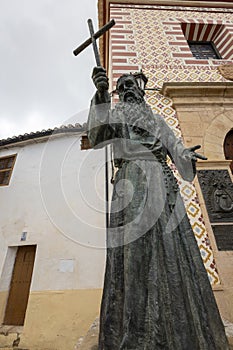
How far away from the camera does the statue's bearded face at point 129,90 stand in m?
2.04

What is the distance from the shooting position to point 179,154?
66.1 inches

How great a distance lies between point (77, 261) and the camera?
447 cm

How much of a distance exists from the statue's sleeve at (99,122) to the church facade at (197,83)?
178 centimetres

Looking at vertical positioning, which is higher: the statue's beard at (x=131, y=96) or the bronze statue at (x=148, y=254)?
the statue's beard at (x=131, y=96)

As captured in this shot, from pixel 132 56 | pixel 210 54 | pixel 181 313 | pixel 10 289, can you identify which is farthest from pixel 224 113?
pixel 10 289

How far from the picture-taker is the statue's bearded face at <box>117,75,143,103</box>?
204cm

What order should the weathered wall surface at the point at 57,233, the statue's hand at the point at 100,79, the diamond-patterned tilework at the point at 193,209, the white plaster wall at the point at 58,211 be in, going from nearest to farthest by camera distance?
the statue's hand at the point at 100,79
the diamond-patterned tilework at the point at 193,209
the weathered wall surface at the point at 57,233
the white plaster wall at the point at 58,211

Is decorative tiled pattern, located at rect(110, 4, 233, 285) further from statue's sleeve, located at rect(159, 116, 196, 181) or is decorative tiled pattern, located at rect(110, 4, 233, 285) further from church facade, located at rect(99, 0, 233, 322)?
statue's sleeve, located at rect(159, 116, 196, 181)

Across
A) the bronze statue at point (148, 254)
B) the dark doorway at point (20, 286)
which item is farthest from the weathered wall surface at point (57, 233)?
the bronze statue at point (148, 254)

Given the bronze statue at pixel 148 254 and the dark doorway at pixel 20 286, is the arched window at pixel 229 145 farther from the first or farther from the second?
the dark doorway at pixel 20 286

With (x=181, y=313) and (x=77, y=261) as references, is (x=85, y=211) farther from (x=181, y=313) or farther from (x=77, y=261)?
(x=181, y=313)

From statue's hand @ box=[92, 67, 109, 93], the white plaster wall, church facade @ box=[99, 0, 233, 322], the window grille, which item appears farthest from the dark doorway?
the window grille

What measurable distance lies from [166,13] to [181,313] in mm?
7239

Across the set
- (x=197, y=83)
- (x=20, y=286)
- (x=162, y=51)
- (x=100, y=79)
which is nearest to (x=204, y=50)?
(x=162, y=51)
